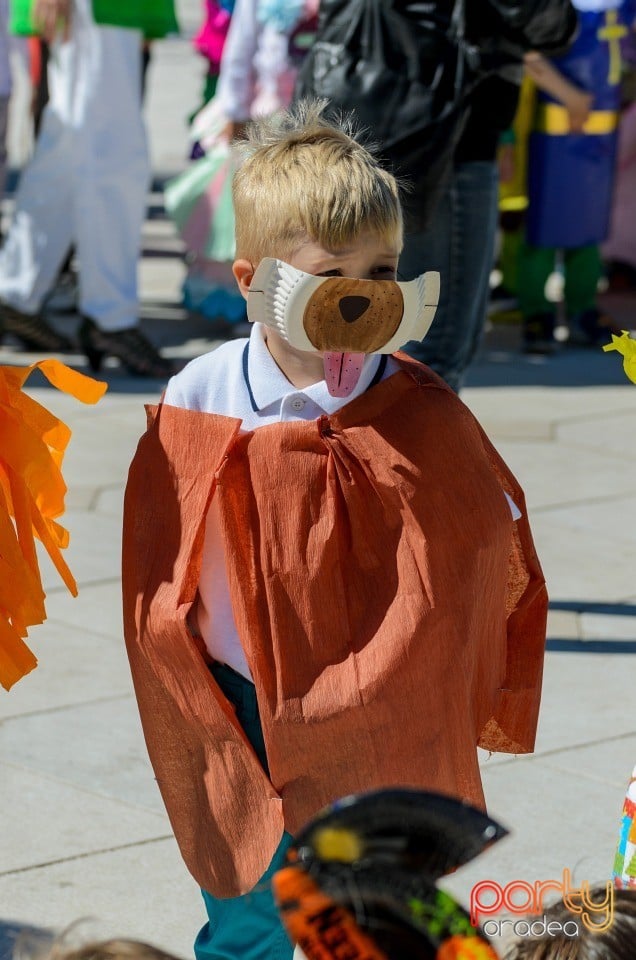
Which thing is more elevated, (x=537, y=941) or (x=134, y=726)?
(x=537, y=941)

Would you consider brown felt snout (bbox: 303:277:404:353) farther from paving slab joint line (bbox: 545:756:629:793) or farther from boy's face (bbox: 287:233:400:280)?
paving slab joint line (bbox: 545:756:629:793)

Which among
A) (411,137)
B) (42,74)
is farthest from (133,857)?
(42,74)

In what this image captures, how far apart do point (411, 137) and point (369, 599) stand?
1.98m

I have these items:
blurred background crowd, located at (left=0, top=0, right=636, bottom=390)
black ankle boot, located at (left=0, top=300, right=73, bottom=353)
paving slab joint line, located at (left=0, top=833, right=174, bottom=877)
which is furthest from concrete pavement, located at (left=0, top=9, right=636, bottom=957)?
blurred background crowd, located at (left=0, top=0, right=636, bottom=390)

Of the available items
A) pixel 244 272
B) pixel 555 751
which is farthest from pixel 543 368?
pixel 244 272

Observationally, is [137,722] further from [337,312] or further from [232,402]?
[337,312]

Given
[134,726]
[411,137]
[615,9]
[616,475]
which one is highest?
[411,137]

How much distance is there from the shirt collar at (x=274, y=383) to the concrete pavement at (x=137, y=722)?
868 mm

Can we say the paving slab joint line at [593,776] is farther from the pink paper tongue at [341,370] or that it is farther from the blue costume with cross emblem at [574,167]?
the blue costume with cross emblem at [574,167]

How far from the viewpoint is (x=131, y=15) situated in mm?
6738

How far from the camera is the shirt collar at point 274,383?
7.94 feet

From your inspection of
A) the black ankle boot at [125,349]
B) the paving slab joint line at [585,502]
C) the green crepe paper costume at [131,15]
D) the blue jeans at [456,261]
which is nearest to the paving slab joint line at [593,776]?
the blue jeans at [456,261]

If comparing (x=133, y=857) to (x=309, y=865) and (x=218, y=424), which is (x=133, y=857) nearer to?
(x=218, y=424)

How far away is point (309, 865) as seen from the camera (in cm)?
143
